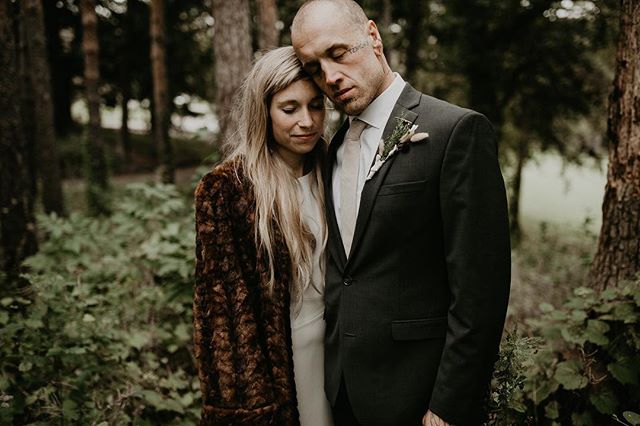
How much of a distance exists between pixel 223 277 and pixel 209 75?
23.1 m

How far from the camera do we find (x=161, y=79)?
463 inches

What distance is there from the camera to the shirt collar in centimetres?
207

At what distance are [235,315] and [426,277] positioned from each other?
0.84 meters

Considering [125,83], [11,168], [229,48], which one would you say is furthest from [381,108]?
[125,83]

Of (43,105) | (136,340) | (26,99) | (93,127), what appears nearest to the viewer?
(136,340)

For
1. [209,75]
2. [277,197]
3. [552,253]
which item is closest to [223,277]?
A: [277,197]

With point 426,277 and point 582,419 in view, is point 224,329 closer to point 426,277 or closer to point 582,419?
point 426,277

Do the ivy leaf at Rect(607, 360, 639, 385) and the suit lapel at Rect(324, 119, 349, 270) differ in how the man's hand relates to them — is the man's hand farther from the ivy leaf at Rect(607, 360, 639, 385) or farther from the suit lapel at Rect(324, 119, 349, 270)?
the ivy leaf at Rect(607, 360, 639, 385)

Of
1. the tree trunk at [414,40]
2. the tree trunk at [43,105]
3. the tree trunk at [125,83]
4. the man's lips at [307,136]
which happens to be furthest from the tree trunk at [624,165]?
the tree trunk at [125,83]

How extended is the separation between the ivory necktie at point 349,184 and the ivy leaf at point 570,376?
5.03 feet

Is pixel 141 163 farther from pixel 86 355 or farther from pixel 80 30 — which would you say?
pixel 86 355

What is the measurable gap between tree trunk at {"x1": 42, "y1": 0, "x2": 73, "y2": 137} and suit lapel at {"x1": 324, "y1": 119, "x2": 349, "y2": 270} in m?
22.2

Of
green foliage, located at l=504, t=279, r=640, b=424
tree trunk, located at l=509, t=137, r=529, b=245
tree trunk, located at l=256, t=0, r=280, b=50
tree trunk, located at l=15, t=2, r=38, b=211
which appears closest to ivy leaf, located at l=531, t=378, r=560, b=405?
green foliage, located at l=504, t=279, r=640, b=424

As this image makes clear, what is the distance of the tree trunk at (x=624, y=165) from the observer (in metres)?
2.70
